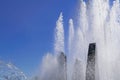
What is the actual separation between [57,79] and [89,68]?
1029 cm

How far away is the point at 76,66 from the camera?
103438 mm

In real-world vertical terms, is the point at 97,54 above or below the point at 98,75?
above

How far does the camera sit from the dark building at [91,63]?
98875 millimetres

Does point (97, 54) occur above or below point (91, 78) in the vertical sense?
above

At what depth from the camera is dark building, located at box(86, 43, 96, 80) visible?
98.9m

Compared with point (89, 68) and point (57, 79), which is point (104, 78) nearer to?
point (89, 68)

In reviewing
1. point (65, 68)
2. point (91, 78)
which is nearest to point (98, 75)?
point (91, 78)

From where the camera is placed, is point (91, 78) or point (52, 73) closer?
point (91, 78)

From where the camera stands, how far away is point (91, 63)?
9925 centimetres

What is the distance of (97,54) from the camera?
103m

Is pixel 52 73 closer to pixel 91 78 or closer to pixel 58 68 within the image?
pixel 58 68

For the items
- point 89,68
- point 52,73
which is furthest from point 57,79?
point 89,68

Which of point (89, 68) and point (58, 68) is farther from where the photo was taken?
point (58, 68)

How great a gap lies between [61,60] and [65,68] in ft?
13.7
